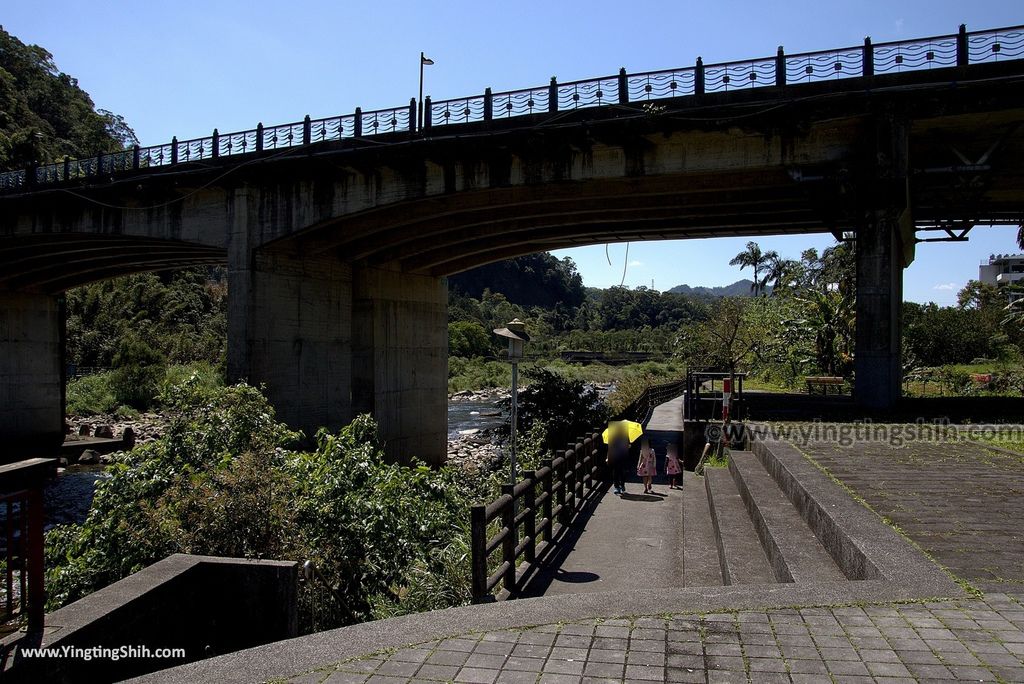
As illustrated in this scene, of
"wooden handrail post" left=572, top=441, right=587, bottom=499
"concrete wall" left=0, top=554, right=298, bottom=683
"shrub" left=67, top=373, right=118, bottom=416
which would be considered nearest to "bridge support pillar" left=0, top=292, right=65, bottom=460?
"shrub" left=67, top=373, right=118, bottom=416

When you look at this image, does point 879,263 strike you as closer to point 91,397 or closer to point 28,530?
point 28,530

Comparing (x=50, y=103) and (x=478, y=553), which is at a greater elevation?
(x=50, y=103)

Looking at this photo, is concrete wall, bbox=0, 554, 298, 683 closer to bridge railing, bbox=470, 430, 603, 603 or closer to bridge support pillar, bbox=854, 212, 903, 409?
bridge railing, bbox=470, 430, 603, 603

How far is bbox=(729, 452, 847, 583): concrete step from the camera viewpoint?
5762mm

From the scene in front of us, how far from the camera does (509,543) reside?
23.4ft

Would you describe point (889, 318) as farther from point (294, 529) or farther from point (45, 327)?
point (45, 327)

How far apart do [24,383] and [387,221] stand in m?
20.6

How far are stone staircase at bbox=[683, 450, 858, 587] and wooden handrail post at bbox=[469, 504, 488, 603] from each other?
2255 millimetres

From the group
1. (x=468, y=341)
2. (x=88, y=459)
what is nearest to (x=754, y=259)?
(x=468, y=341)

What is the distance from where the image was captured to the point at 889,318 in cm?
1675

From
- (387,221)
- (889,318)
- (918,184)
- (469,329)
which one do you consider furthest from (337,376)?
(469,329)

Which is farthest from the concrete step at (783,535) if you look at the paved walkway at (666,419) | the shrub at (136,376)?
the shrub at (136,376)

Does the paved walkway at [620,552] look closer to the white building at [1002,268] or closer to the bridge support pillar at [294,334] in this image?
the bridge support pillar at [294,334]

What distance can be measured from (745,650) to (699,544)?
521cm
